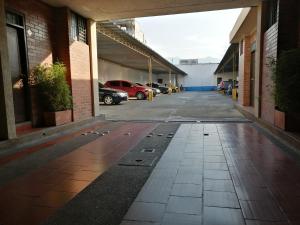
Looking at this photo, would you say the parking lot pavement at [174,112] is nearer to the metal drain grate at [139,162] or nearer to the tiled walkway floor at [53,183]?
the tiled walkway floor at [53,183]

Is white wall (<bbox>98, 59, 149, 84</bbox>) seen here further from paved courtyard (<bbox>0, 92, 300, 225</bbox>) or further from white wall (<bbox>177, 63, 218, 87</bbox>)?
white wall (<bbox>177, 63, 218, 87</bbox>)

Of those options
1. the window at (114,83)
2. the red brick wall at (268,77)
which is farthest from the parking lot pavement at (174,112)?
the window at (114,83)

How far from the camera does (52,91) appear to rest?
596 centimetres

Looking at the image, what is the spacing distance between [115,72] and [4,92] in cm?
1865

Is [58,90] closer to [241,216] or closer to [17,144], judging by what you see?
[17,144]

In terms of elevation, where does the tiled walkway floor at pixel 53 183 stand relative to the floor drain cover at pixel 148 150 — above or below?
below

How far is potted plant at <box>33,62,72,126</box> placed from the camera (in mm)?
5844

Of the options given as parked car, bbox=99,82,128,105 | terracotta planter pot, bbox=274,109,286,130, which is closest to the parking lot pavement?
parked car, bbox=99,82,128,105

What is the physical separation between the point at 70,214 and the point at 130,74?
2662 centimetres

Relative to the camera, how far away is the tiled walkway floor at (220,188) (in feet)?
7.05

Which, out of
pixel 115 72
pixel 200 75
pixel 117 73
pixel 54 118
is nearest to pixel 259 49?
pixel 54 118

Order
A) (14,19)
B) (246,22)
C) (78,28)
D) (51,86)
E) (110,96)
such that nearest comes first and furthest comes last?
(14,19), (51,86), (78,28), (246,22), (110,96)

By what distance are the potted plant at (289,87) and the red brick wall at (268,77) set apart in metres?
0.72

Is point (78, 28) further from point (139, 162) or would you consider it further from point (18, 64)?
point (139, 162)
